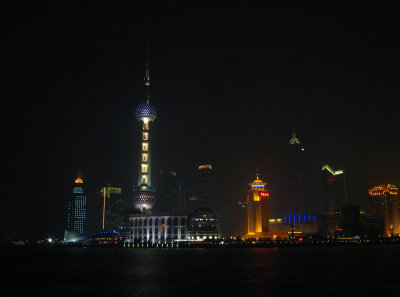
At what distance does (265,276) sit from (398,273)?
68.8 ft

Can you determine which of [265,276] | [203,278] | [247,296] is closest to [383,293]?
[247,296]

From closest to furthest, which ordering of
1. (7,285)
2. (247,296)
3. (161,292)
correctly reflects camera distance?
(247,296) → (161,292) → (7,285)

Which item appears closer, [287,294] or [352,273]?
[287,294]

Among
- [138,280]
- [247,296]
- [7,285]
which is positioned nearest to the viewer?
[247,296]

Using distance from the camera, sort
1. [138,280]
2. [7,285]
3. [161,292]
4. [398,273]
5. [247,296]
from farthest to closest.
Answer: [398,273] < [138,280] < [7,285] < [161,292] < [247,296]

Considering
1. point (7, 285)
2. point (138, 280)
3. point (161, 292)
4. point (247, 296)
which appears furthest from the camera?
point (138, 280)

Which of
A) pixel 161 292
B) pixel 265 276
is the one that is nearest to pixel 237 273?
pixel 265 276

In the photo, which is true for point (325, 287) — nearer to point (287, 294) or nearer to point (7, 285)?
point (287, 294)

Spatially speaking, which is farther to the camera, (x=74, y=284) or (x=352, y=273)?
(x=352, y=273)

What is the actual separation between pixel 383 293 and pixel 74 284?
39.1 metres

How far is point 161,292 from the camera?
50406 mm

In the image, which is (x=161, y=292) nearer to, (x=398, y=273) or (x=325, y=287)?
(x=325, y=287)

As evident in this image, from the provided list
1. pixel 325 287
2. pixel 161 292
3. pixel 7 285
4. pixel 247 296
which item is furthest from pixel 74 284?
pixel 325 287

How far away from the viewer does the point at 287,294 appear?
47.4m
